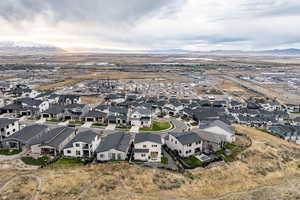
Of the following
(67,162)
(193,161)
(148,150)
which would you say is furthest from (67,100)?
(193,161)

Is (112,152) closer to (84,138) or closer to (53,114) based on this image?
(84,138)

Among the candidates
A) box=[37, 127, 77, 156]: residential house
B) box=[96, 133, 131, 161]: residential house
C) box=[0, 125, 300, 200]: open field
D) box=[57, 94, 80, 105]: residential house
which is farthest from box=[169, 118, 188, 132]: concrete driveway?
box=[57, 94, 80, 105]: residential house

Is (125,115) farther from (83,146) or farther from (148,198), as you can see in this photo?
(148,198)

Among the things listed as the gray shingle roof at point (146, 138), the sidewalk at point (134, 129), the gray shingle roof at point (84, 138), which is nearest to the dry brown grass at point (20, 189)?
the gray shingle roof at point (84, 138)

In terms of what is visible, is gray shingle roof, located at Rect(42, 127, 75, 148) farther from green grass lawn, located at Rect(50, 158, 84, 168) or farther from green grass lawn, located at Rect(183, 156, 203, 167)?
green grass lawn, located at Rect(183, 156, 203, 167)

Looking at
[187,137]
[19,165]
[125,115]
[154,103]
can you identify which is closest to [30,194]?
[19,165]

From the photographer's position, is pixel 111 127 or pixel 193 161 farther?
pixel 111 127
